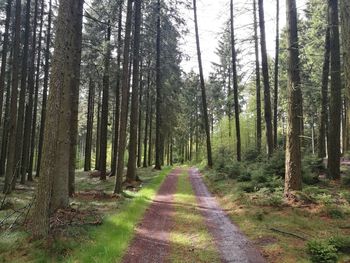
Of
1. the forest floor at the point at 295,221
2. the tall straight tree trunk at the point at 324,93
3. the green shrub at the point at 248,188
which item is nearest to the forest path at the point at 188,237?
the forest floor at the point at 295,221

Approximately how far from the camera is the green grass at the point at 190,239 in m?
7.12

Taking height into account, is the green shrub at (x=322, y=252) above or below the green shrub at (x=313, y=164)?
below

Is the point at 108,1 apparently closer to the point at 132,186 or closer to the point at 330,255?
the point at 132,186

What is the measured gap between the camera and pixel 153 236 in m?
8.71

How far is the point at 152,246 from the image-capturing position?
7812mm

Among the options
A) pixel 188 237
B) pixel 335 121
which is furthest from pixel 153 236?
pixel 335 121

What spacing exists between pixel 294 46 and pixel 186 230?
709 cm

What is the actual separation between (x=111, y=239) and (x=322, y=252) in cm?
430

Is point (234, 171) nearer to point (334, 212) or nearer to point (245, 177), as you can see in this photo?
point (245, 177)

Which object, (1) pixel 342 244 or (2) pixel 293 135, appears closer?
(1) pixel 342 244

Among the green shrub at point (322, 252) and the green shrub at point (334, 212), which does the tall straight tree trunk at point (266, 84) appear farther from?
the green shrub at point (322, 252)

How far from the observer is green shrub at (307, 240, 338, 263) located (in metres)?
6.49

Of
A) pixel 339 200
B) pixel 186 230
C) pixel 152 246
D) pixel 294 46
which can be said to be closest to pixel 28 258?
pixel 152 246

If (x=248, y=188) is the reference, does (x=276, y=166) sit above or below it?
above
